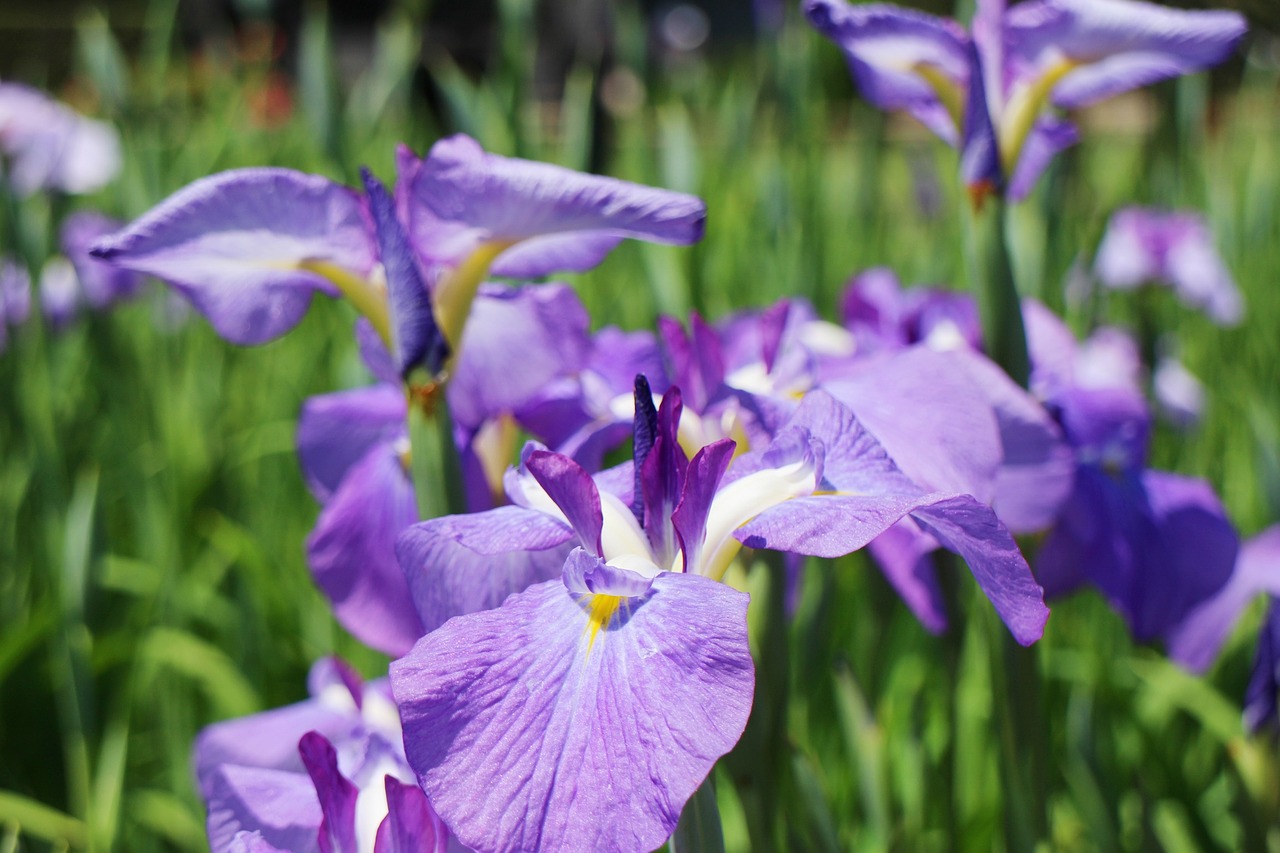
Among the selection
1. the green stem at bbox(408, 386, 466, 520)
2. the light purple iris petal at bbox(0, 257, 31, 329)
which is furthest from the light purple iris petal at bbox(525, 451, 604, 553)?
the light purple iris petal at bbox(0, 257, 31, 329)

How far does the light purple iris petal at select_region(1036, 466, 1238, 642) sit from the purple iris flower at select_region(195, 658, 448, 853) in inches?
19.2

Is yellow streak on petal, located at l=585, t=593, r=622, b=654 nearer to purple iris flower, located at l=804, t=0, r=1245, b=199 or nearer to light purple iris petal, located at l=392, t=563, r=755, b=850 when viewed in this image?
light purple iris petal, located at l=392, t=563, r=755, b=850

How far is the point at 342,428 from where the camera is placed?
780 millimetres

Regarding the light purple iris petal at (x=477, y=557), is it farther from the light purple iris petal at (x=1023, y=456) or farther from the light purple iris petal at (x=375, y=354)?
the light purple iris petal at (x=1023, y=456)

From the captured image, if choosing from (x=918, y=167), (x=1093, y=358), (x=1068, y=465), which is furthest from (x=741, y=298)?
(x=918, y=167)

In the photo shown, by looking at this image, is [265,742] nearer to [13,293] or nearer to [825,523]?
[825,523]

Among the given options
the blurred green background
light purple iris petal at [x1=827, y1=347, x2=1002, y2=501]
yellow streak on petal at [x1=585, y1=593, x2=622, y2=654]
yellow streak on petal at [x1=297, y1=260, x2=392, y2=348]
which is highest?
yellow streak on petal at [x1=297, y1=260, x2=392, y2=348]

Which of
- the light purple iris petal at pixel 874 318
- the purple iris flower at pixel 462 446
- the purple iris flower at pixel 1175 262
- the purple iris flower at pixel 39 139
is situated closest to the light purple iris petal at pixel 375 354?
the purple iris flower at pixel 462 446

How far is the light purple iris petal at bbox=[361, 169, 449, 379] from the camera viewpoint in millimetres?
568

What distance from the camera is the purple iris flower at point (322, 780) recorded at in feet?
1.54

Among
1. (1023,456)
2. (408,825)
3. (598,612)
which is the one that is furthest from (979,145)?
(408,825)

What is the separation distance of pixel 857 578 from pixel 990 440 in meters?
0.80

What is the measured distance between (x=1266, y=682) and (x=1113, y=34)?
1.53 ft

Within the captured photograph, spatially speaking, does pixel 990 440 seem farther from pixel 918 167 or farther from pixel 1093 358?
pixel 918 167
